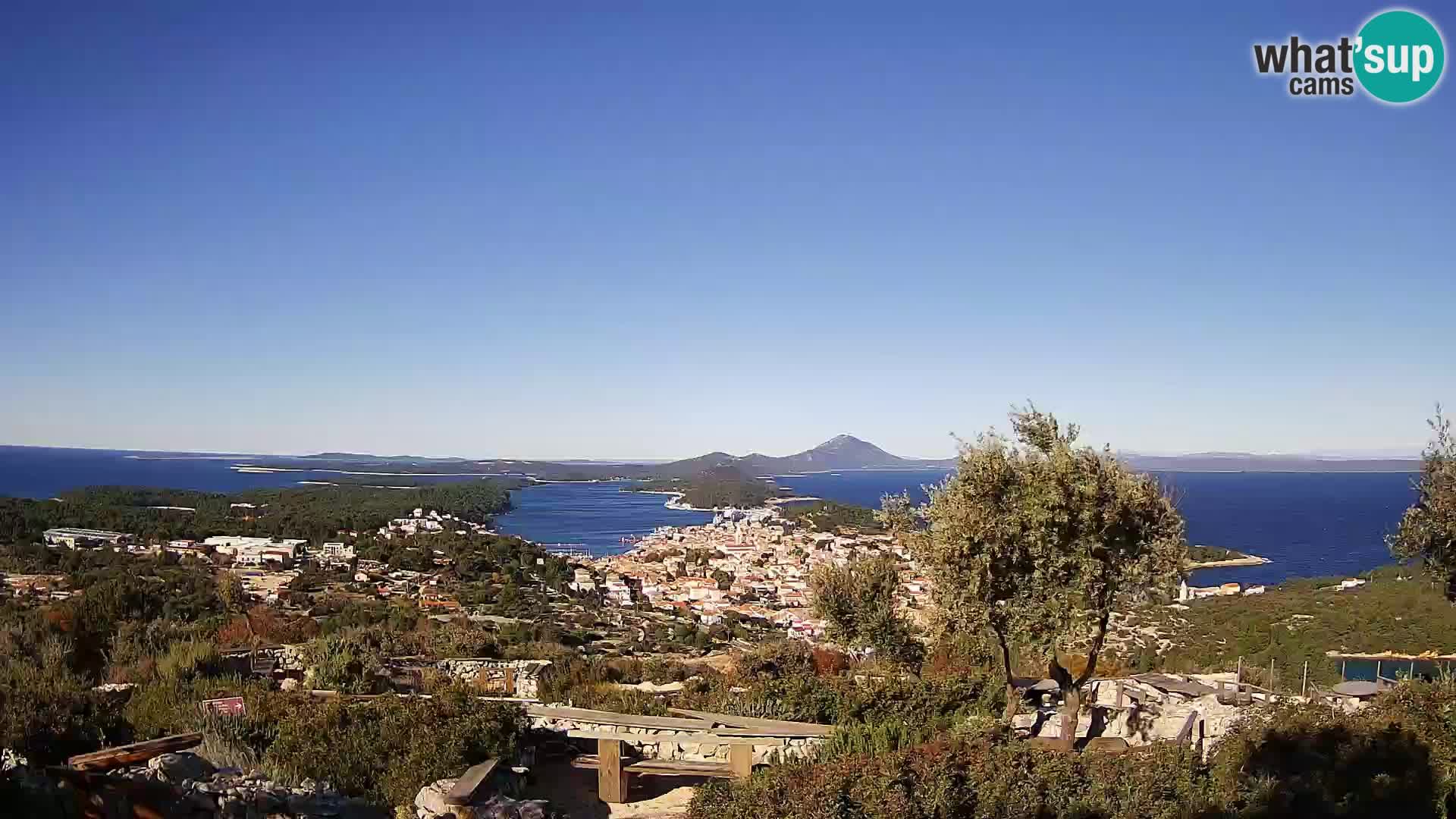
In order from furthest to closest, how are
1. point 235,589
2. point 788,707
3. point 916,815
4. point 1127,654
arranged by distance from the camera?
point 235,589 < point 1127,654 < point 788,707 < point 916,815

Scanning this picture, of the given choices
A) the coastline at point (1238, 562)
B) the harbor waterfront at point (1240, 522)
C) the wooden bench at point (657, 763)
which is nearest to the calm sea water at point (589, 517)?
the harbor waterfront at point (1240, 522)

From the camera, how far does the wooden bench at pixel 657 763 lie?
708 centimetres

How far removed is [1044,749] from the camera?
6754 millimetres

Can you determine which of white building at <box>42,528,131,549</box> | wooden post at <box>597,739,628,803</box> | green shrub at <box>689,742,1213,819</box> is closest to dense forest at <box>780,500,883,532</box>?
white building at <box>42,528,131,549</box>

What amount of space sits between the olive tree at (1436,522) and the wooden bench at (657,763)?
7.26m

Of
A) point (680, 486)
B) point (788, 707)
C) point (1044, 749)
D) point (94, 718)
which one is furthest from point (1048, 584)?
point (680, 486)

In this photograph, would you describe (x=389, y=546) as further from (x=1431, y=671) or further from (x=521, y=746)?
(x=1431, y=671)

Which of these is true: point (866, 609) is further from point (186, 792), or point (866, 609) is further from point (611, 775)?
point (186, 792)

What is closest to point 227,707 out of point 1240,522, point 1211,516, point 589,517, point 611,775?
point 611,775

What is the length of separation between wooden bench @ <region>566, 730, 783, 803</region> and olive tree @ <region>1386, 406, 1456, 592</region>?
7259 mm

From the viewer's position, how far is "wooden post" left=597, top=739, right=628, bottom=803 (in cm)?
705

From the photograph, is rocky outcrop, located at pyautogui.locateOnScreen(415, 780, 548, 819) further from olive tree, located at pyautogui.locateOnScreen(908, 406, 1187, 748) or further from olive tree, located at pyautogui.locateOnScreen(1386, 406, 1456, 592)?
olive tree, located at pyautogui.locateOnScreen(1386, 406, 1456, 592)

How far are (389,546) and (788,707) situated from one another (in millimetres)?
27825

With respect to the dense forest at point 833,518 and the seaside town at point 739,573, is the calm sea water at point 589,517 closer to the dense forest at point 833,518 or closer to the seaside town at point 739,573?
the seaside town at point 739,573
